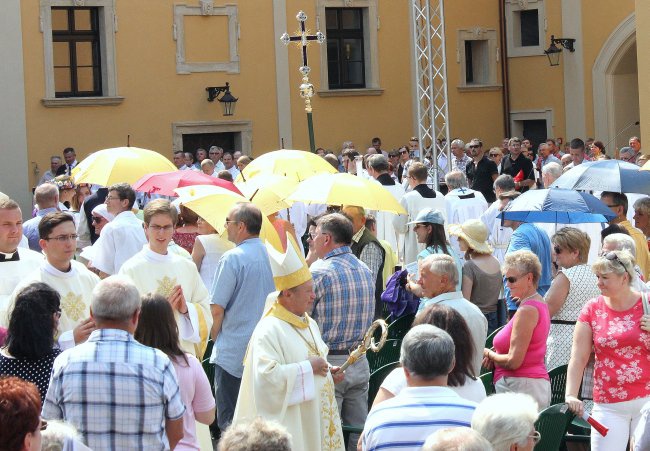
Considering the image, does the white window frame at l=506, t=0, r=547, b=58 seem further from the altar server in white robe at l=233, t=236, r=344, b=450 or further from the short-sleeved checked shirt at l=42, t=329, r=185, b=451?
the short-sleeved checked shirt at l=42, t=329, r=185, b=451

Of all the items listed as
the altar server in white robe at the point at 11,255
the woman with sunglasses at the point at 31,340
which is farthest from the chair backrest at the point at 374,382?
the woman with sunglasses at the point at 31,340

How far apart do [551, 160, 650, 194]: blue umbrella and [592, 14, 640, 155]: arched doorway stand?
16.4m

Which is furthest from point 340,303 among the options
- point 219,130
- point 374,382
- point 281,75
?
point 281,75

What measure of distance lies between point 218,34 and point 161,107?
6.42 ft

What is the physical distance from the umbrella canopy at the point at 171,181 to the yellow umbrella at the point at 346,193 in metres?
0.67

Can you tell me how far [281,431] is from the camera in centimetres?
→ 402

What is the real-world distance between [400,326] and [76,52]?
54.6ft

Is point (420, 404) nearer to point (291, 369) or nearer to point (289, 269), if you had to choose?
point (291, 369)

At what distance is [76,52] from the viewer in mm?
25000

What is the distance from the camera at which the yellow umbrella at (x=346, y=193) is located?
11055 millimetres

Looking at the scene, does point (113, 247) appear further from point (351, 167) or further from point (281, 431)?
point (351, 167)

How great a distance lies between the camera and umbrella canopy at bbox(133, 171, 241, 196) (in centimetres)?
1134

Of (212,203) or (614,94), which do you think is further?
(614,94)

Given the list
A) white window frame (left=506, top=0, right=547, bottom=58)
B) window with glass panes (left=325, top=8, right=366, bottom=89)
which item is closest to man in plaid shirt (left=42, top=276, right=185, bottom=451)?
window with glass panes (left=325, top=8, right=366, bottom=89)
